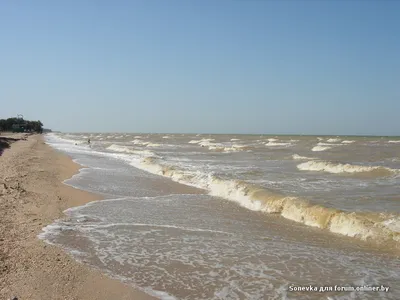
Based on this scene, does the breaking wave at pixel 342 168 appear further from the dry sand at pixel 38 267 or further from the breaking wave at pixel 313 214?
the dry sand at pixel 38 267

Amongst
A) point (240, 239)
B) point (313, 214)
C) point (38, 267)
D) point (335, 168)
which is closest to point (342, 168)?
point (335, 168)

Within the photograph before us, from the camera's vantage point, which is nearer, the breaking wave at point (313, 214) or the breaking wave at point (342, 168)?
the breaking wave at point (313, 214)

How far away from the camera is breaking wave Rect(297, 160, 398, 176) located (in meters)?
21.4

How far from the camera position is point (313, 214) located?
35.4ft

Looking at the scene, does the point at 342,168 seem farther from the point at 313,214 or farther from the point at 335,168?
the point at 313,214

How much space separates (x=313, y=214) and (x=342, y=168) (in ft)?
46.8

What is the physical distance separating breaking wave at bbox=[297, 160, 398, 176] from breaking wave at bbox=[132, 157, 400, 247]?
10327mm

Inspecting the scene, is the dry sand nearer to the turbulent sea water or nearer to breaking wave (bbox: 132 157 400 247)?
the turbulent sea water

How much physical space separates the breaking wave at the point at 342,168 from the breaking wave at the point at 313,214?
33.9 feet

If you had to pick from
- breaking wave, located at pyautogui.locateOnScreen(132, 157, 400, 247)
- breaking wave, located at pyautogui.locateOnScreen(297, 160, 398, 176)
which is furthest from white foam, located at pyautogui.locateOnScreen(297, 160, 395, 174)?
breaking wave, located at pyautogui.locateOnScreen(132, 157, 400, 247)

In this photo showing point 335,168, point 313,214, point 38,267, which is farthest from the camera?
point 335,168

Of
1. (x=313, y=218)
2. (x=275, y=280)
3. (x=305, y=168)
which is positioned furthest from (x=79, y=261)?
(x=305, y=168)

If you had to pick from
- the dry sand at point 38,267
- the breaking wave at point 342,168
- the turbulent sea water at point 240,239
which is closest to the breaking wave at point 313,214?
the turbulent sea water at point 240,239

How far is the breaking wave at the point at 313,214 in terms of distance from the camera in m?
9.17
